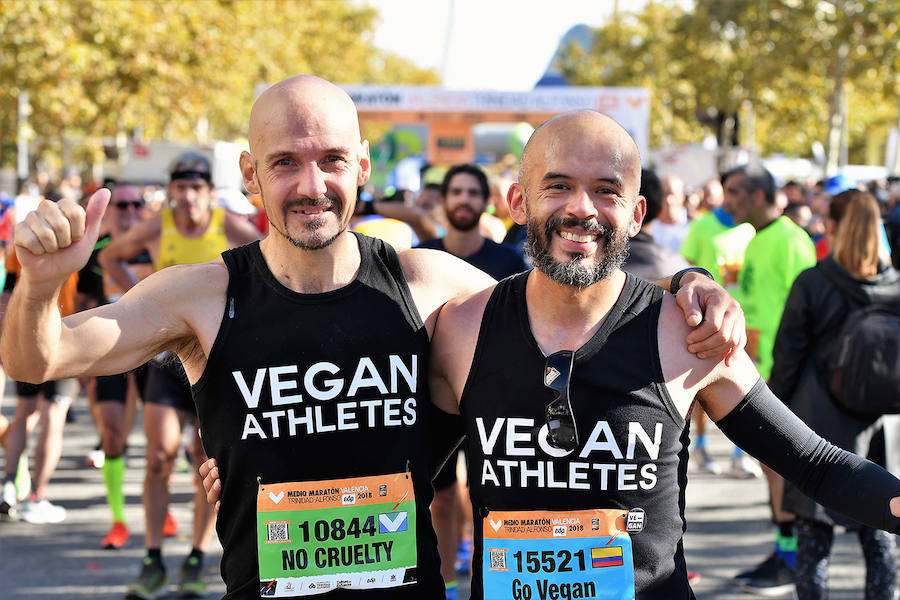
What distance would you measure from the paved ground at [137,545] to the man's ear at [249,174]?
3.52m

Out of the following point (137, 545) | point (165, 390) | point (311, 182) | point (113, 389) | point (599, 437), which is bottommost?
point (137, 545)

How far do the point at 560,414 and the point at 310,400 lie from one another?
628mm

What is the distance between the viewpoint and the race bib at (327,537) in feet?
9.19

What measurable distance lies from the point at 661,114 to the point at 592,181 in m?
46.2

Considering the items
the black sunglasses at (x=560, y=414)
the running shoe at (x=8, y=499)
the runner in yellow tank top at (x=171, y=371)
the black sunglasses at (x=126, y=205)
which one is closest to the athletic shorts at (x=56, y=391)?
the running shoe at (x=8, y=499)

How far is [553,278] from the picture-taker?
265 centimetres

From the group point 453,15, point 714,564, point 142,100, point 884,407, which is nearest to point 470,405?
point 884,407

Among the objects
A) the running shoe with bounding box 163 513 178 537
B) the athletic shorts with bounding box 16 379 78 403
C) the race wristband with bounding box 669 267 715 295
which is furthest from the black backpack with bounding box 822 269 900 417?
the athletic shorts with bounding box 16 379 78 403

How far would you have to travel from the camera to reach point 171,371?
218 inches

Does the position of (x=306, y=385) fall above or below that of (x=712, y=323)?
below

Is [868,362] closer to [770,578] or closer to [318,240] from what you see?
[770,578]

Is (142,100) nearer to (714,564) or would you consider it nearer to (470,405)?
(714,564)

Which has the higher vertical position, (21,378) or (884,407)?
(21,378)

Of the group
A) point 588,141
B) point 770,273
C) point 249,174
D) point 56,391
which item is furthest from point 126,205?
point 588,141
